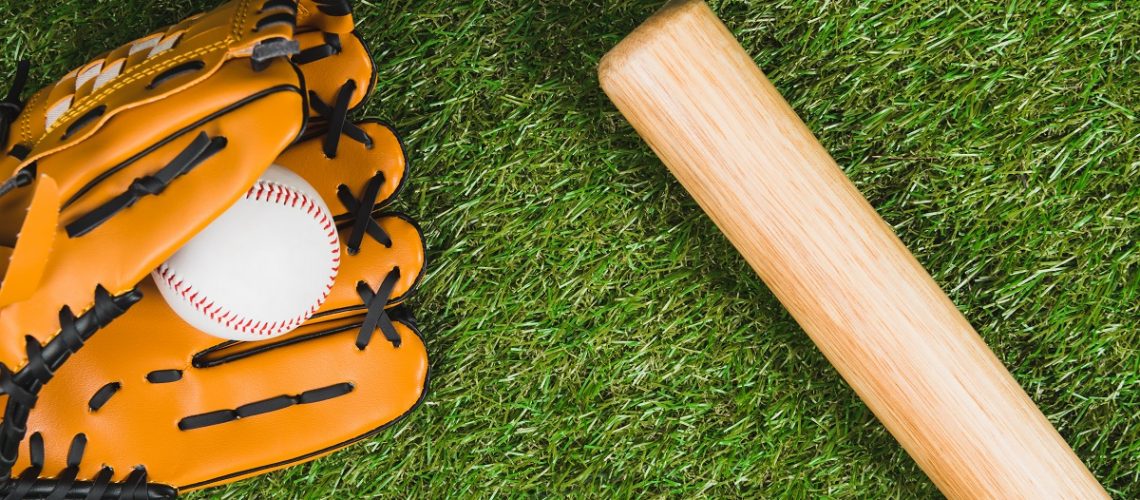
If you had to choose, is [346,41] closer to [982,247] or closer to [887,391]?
[887,391]

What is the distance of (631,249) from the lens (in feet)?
7.36

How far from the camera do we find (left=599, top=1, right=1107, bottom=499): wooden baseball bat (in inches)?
69.9

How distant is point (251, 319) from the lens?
1.70 metres

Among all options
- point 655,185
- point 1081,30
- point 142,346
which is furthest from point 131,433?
point 1081,30

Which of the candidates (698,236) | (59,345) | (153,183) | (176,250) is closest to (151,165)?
(153,183)

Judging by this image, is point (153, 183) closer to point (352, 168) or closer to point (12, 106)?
point (352, 168)

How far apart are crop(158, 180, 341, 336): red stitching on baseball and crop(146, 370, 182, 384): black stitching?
1.16ft

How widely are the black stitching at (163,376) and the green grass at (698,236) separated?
0.54m

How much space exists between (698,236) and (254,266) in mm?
1208

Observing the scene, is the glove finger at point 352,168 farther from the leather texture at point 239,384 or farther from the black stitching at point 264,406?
the black stitching at point 264,406

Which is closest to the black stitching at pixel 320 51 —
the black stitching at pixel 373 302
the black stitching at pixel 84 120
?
the black stitching at pixel 84 120

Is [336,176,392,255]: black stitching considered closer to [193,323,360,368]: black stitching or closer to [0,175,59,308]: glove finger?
[193,323,360,368]: black stitching

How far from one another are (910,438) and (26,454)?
2.19m

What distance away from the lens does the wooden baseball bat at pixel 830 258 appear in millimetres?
1774
